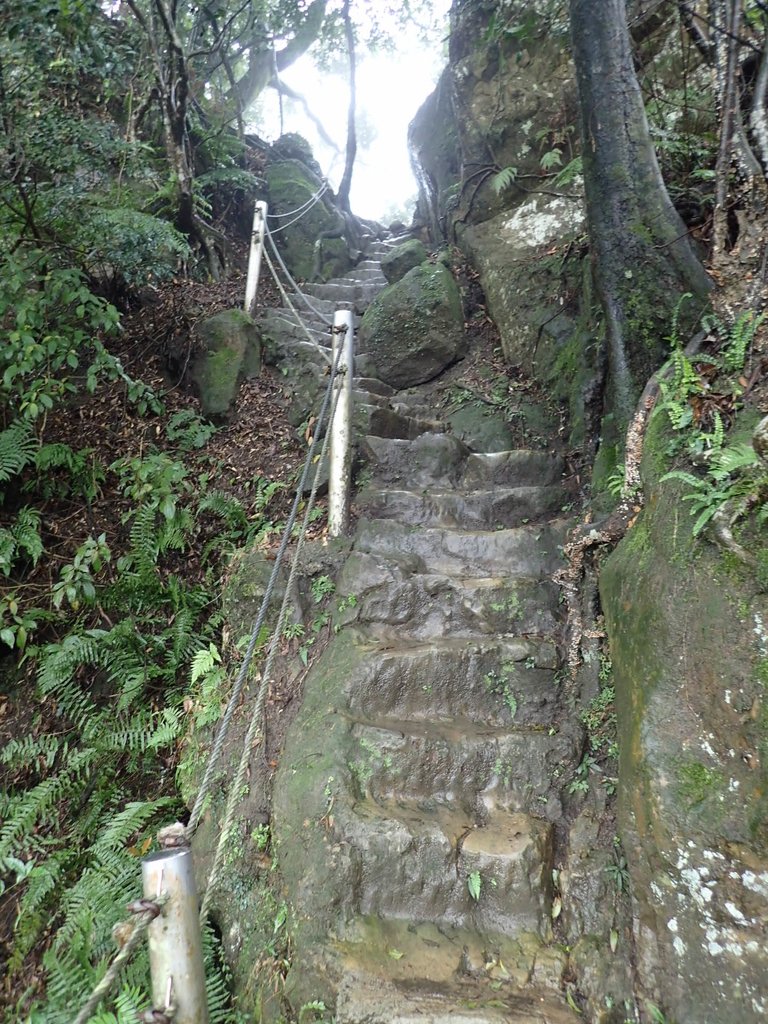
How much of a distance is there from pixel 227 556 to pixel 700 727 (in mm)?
3680

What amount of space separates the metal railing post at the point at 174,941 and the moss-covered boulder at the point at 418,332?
19.5ft

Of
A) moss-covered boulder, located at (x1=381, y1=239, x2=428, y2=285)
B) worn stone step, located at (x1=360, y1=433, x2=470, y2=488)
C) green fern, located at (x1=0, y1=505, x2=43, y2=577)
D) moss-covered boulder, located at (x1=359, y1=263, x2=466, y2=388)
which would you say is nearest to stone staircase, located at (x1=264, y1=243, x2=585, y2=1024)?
worn stone step, located at (x1=360, y1=433, x2=470, y2=488)

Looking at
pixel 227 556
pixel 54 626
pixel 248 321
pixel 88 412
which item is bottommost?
pixel 54 626

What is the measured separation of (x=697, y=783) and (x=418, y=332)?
18.6 ft

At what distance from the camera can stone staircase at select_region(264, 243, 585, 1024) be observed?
2428mm

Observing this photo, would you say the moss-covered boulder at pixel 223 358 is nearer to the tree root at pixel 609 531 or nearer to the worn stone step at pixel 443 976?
the tree root at pixel 609 531

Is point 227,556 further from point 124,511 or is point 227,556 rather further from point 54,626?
point 54,626

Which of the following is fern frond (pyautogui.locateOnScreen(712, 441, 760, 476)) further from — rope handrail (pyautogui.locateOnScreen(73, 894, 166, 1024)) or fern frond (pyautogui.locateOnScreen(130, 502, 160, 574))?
fern frond (pyautogui.locateOnScreen(130, 502, 160, 574))

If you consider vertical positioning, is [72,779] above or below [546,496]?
below

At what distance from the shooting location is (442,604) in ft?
12.4

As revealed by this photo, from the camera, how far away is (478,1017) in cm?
221

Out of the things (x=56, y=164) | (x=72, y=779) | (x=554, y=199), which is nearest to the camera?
(x=72, y=779)

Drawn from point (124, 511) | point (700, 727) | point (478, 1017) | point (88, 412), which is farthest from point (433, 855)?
point (88, 412)

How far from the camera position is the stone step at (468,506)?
177 inches
